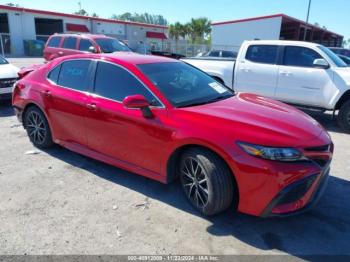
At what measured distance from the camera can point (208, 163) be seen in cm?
326

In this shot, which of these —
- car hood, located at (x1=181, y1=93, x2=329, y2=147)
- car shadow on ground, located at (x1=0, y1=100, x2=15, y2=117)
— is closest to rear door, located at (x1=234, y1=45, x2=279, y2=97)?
car hood, located at (x1=181, y1=93, x2=329, y2=147)

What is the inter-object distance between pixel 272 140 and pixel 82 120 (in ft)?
8.48

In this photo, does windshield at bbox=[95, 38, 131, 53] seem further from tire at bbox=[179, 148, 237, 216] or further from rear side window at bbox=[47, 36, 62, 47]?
tire at bbox=[179, 148, 237, 216]

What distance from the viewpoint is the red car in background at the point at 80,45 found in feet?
40.7

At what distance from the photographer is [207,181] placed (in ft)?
10.8

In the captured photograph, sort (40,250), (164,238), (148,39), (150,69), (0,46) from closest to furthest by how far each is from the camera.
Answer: (40,250)
(164,238)
(150,69)
(0,46)
(148,39)

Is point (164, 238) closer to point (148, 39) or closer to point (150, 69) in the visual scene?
point (150, 69)

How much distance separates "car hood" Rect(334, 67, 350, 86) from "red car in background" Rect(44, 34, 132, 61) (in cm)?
838

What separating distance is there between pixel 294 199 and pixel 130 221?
1703mm

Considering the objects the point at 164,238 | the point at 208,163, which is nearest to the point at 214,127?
the point at 208,163

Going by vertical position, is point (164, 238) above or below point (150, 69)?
below

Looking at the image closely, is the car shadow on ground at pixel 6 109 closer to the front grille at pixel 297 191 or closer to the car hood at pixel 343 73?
the front grille at pixel 297 191

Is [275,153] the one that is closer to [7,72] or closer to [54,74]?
[54,74]

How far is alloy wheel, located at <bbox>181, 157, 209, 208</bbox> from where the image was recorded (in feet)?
11.1
